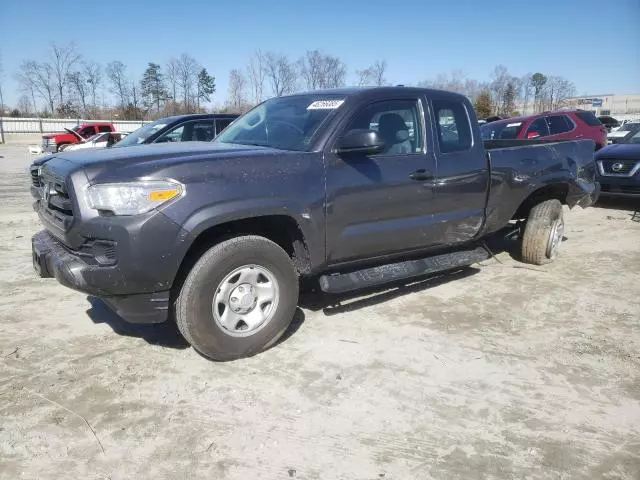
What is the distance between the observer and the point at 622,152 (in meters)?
9.42

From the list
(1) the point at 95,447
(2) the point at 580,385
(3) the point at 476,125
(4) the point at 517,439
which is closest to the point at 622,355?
(2) the point at 580,385

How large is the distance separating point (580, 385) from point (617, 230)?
18.2 ft

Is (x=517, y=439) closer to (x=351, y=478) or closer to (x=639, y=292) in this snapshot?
(x=351, y=478)

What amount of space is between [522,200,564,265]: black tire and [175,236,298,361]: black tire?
3.35 m

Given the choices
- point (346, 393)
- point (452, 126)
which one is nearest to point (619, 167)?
point (452, 126)

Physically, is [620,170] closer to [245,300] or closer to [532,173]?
[532,173]

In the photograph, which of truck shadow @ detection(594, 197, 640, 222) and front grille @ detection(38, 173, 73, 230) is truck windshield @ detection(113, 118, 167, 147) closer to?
front grille @ detection(38, 173, 73, 230)

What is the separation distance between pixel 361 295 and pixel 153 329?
1.89m

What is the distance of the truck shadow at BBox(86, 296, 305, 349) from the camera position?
3805 mm

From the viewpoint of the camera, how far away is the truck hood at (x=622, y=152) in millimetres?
9209

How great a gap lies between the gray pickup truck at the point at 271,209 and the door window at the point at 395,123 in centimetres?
1

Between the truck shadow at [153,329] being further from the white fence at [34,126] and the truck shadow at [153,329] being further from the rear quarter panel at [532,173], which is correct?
the white fence at [34,126]

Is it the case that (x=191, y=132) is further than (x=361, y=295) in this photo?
Yes

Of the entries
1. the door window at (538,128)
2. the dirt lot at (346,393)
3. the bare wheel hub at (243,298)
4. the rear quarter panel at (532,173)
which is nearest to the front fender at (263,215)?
the bare wheel hub at (243,298)
